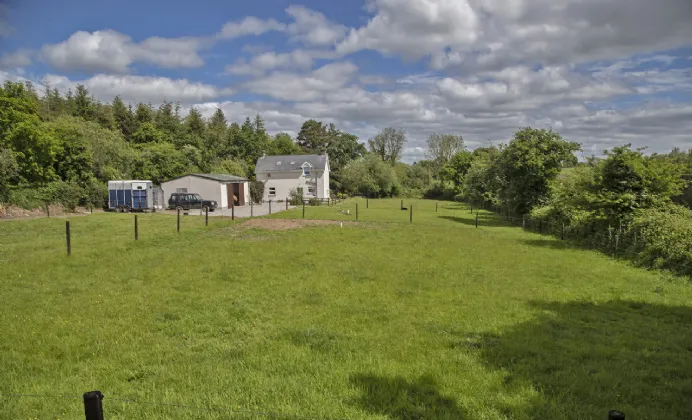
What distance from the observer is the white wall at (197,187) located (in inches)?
1591

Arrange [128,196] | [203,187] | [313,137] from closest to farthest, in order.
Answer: [128,196] → [203,187] → [313,137]

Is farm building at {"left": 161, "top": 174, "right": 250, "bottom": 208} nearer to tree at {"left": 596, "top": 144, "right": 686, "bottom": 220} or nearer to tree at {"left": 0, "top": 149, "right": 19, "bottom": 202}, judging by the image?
tree at {"left": 0, "top": 149, "right": 19, "bottom": 202}

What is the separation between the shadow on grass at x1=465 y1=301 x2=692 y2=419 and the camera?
5156 millimetres

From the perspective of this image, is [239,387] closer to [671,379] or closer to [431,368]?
[431,368]

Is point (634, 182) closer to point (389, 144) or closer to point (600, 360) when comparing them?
point (600, 360)

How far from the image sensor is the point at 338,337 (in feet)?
24.3

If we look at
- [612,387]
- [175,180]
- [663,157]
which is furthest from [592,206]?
[175,180]

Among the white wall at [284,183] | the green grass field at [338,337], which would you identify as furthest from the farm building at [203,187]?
the green grass field at [338,337]

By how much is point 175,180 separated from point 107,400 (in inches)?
1534

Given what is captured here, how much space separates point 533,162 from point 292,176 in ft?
116

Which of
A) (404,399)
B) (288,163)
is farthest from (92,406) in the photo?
(288,163)

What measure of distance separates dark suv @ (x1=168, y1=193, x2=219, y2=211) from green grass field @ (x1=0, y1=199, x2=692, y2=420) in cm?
2341

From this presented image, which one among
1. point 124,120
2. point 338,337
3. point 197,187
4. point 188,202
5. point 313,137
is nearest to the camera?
point 338,337

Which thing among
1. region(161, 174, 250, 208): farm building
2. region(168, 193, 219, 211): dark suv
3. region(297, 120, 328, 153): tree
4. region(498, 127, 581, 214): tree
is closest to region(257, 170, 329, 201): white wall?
region(161, 174, 250, 208): farm building
